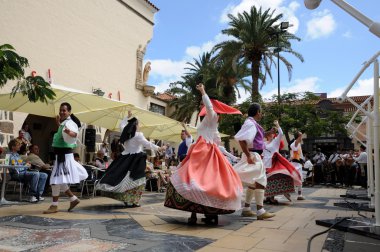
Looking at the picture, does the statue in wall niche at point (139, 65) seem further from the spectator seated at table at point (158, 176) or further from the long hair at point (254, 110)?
the long hair at point (254, 110)

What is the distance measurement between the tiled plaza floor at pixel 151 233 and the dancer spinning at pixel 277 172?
1.56 meters

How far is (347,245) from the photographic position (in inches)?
A: 142

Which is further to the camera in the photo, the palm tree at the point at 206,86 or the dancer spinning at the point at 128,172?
the palm tree at the point at 206,86

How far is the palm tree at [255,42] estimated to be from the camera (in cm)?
2148

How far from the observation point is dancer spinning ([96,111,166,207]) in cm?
645

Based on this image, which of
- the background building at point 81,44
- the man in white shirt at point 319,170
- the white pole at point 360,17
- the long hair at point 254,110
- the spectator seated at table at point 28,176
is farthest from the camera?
the man in white shirt at point 319,170

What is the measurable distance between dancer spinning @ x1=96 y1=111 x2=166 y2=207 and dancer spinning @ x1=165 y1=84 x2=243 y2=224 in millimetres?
1779

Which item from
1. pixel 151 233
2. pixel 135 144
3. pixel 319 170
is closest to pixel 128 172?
pixel 135 144

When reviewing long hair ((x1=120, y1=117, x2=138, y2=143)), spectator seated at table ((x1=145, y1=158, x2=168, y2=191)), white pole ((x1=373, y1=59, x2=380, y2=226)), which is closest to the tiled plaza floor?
white pole ((x1=373, y1=59, x2=380, y2=226))

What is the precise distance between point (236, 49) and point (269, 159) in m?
15.4

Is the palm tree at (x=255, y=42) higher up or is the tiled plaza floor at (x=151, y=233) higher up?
the palm tree at (x=255, y=42)

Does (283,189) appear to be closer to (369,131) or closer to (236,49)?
(369,131)

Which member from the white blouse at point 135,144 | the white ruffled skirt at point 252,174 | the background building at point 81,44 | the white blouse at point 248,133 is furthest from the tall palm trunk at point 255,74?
the white blouse at point 248,133

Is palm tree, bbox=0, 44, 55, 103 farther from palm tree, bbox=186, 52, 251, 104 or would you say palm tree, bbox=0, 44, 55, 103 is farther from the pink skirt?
palm tree, bbox=186, 52, 251, 104
